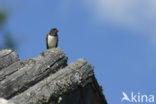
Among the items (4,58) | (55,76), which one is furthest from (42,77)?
(4,58)

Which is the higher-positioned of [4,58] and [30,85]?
[4,58]

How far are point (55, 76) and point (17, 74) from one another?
61 cm

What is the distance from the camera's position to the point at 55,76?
944cm

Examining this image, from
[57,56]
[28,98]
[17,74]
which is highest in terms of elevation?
[57,56]

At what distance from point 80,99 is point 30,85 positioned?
1.63m

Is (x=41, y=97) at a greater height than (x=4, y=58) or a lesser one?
lesser

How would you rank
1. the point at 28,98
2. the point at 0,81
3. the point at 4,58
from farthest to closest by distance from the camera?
the point at 4,58 < the point at 0,81 < the point at 28,98

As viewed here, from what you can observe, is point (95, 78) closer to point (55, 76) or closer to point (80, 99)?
point (80, 99)

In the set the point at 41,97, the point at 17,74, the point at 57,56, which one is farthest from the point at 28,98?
the point at 57,56

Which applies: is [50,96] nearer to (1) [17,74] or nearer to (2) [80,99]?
(1) [17,74]

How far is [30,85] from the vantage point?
920 centimetres

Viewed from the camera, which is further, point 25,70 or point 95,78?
point 95,78

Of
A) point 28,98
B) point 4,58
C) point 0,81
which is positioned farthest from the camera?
point 4,58

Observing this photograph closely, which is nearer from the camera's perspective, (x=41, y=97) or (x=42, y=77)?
(x=41, y=97)
